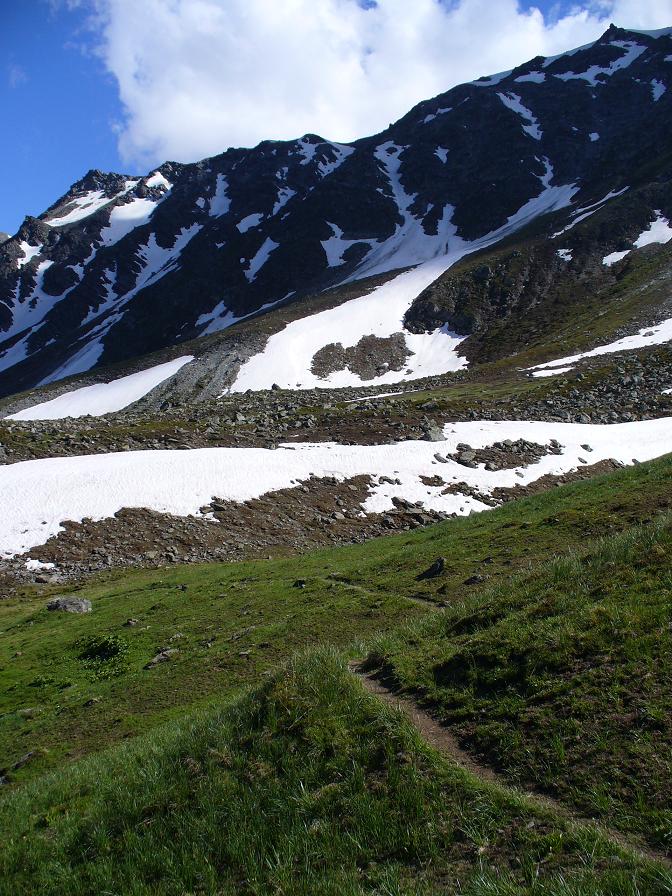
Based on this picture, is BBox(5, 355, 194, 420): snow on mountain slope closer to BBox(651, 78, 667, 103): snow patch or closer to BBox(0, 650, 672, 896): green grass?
BBox(0, 650, 672, 896): green grass

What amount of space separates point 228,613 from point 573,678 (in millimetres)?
13476

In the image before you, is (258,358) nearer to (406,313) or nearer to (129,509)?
(406,313)

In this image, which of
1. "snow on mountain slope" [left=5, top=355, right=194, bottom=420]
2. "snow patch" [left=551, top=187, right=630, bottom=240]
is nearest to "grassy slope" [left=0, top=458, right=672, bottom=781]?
"snow on mountain slope" [left=5, top=355, right=194, bottom=420]

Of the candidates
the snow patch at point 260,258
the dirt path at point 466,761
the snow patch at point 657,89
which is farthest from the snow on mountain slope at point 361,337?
the dirt path at point 466,761

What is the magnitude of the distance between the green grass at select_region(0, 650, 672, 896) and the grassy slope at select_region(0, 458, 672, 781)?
4.12 metres

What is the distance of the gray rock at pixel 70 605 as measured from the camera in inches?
840

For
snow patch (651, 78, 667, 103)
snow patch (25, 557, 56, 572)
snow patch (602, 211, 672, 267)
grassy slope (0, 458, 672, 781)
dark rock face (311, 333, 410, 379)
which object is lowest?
grassy slope (0, 458, 672, 781)

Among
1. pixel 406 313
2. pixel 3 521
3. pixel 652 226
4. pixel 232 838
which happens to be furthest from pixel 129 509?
pixel 652 226

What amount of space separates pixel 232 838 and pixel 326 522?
1007 inches

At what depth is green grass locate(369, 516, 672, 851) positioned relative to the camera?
5.75 meters

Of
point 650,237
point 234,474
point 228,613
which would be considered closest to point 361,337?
point 650,237

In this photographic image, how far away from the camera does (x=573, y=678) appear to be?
723 cm

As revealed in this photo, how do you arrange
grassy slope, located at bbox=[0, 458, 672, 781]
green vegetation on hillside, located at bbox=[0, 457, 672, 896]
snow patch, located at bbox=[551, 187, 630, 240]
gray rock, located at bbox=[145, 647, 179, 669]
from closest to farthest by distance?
green vegetation on hillside, located at bbox=[0, 457, 672, 896] → grassy slope, located at bbox=[0, 458, 672, 781] → gray rock, located at bbox=[145, 647, 179, 669] → snow patch, located at bbox=[551, 187, 630, 240]

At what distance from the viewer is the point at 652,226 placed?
11831cm
